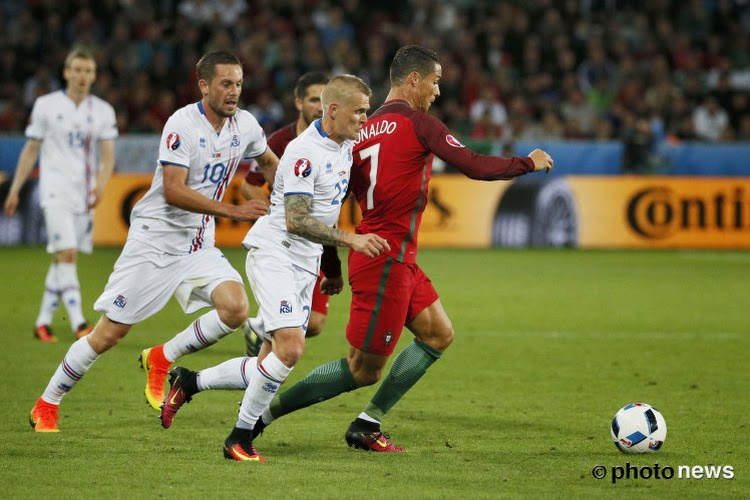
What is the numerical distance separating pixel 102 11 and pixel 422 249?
8850mm

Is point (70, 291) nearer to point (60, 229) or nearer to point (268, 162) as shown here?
point (60, 229)

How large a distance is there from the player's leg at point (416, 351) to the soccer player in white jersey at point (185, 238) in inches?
42.5

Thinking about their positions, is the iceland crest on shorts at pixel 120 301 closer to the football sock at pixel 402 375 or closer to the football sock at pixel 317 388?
the football sock at pixel 317 388

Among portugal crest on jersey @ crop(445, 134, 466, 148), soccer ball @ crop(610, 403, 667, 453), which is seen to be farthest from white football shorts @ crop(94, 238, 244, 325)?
soccer ball @ crop(610, 403, 667, 453)

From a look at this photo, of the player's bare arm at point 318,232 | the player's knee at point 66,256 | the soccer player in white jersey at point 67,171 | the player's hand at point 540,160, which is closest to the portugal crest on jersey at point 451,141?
the player's hand at point 540,160

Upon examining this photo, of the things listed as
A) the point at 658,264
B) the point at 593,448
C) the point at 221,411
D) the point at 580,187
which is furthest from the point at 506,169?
the point at 580,187

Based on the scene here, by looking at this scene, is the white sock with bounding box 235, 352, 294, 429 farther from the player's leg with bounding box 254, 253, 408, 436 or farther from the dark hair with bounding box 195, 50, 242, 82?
the dark hair with bounding box 195, 50, 242, 82

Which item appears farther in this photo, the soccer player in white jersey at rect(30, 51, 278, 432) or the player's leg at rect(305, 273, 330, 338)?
the player's leg at rect(305, 273, 330, 338)

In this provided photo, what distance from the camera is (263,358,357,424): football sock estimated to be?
663 centimetres

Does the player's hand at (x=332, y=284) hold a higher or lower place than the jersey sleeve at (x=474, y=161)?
lower

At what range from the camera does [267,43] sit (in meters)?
23.8

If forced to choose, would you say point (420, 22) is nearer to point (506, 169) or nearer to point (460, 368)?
A: point (460, 368)

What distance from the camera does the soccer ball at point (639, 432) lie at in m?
6.49

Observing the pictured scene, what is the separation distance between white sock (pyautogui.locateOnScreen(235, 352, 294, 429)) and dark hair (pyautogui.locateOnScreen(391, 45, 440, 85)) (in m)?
1.66
